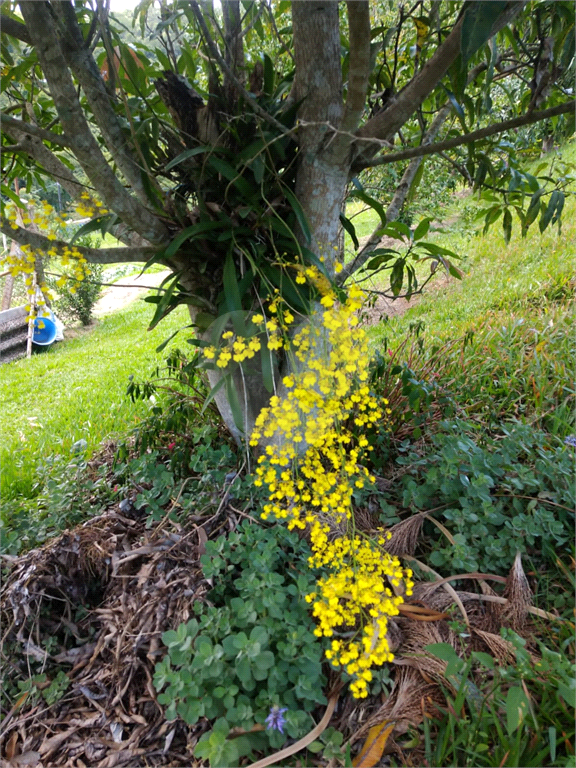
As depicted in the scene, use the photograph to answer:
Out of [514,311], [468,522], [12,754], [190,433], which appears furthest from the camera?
[514,311]

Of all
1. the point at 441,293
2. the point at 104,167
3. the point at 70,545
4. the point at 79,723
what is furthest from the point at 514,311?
the point at 79,723

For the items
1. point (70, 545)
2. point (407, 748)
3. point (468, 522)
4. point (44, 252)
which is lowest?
point (407, 748)

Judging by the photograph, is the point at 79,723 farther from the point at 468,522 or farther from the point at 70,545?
the point at 468,522

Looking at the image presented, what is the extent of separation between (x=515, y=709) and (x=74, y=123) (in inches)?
60.8

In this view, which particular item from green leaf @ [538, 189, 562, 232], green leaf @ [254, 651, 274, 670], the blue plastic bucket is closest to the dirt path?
the blue plastic bucket

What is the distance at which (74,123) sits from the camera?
3.50 ft

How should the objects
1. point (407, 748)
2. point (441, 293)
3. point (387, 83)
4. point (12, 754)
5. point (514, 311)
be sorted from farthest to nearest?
1. point (441, 293)
2. point (514, 311)
3. point (387, 83)
4. point (12, 754)
5. point (407, 748)

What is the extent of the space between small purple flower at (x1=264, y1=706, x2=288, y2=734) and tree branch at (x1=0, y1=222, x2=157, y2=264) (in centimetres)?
117

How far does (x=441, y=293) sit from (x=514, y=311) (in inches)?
31.8

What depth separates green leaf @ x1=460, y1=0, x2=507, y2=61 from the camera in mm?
772

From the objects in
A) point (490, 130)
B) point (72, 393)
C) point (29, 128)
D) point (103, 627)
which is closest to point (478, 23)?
point (490, 130)

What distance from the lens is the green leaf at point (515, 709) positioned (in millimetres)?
813

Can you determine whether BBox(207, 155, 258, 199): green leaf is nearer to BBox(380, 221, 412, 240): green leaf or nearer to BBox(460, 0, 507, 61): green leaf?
BBox(380, 221, 412, 240): green leaf

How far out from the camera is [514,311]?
9.38 feet
